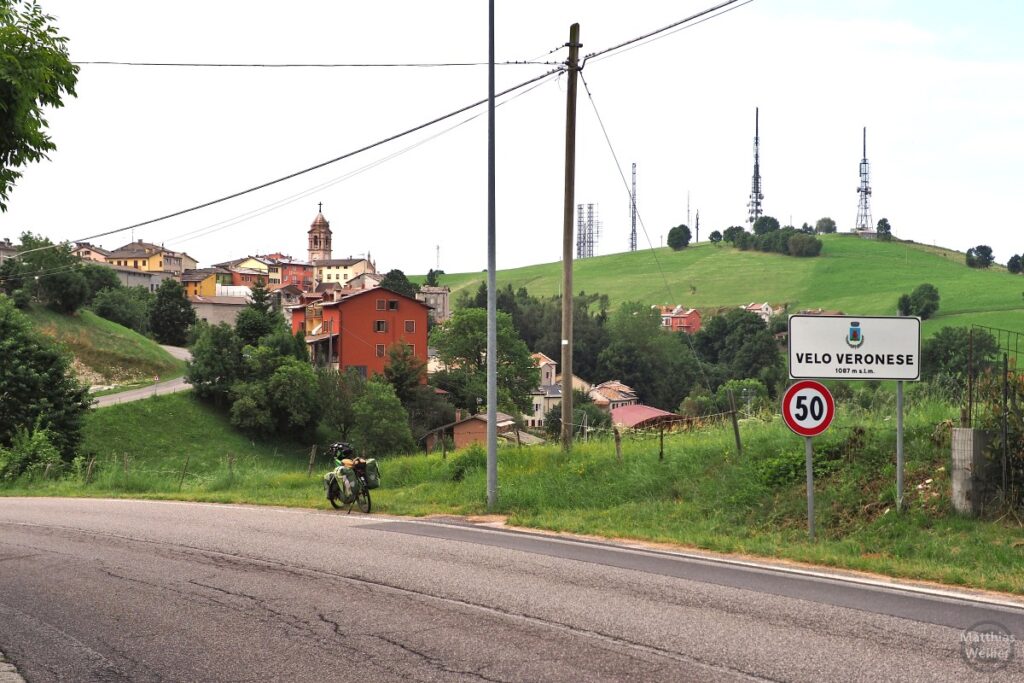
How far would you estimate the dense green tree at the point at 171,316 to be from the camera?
120 meters

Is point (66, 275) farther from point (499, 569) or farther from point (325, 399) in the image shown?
point (499, 569)

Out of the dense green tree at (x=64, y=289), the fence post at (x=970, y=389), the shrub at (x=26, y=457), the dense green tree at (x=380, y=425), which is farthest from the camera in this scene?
the dense green tree at (x=64, y=289)

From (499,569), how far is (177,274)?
628 feet

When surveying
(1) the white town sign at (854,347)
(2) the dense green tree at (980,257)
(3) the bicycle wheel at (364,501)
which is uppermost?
(2) the dense green tree at (980,257)

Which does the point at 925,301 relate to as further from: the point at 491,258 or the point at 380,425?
the point at 491,258

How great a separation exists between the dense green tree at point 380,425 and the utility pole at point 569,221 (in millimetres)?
57149

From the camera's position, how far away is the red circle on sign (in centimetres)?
1228

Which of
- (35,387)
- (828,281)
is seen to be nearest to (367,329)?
(35,387)

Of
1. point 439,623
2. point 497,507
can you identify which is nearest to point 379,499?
point 497,507

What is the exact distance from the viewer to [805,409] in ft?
40.4

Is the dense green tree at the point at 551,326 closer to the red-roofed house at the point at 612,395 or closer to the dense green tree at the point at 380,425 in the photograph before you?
the red-roofed house at the point at 612,395

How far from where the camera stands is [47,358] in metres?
54.9

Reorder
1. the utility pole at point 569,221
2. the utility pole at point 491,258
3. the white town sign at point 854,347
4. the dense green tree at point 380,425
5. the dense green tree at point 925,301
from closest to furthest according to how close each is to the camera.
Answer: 1. the white town sign at point 854,347
2. the utility pole at point 491,258
3. the utility pole at point 569,221
4. the dense green tree at point 380,425
5. the dense green tree at point 925,301

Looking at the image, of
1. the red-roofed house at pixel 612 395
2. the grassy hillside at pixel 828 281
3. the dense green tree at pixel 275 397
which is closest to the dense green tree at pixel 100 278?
the dense green tree at pixel 275 397
